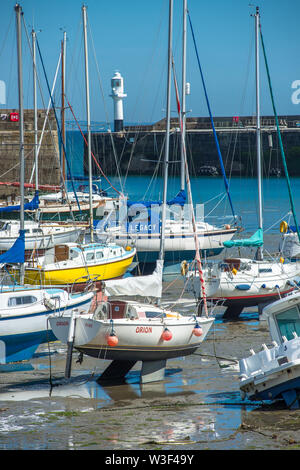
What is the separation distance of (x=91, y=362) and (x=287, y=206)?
3726 centimetres

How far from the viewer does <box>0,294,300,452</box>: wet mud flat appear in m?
10.8

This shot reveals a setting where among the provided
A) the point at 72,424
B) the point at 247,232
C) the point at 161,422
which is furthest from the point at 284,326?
the point at 247,232

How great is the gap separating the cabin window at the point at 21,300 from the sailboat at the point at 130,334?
83.1 inches

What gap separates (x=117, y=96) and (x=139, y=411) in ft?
260

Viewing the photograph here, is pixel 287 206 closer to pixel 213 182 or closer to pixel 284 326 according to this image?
pixel 213 182

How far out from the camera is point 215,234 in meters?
29.8

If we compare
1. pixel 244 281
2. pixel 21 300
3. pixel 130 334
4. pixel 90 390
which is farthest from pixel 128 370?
pixel 244 281

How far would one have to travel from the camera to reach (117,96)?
89.3 m

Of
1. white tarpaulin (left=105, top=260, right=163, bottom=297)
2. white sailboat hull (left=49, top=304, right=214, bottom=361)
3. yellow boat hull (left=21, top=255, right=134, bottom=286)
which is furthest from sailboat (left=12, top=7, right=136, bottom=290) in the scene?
white sailboat hull (left=49, top=304, right=214, bottom=361)

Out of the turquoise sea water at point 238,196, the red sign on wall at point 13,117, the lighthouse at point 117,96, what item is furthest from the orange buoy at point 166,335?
the lighthouse at point 117,96

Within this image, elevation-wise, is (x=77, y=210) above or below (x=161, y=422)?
above

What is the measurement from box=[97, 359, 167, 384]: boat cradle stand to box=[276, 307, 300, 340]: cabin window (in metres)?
2.89

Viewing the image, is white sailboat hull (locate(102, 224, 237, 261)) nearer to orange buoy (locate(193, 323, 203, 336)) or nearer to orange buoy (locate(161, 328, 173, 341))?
orange buoy (locate(193, 323, 203, 336))

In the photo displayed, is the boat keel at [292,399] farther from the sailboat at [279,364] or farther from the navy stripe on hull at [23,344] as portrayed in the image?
the navy stripe on hull at [23,344]
